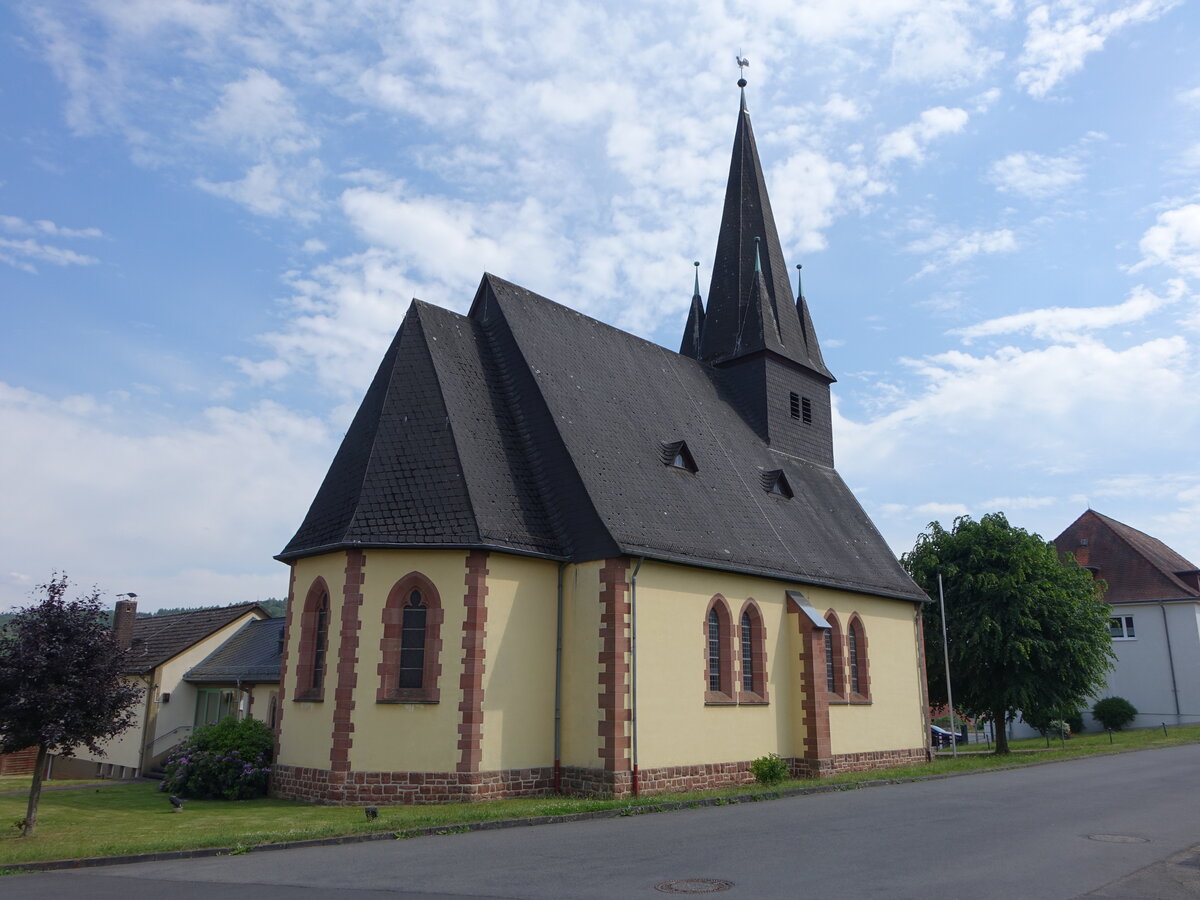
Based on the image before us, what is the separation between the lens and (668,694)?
18.3 metres

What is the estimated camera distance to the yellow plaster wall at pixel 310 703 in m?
16.8

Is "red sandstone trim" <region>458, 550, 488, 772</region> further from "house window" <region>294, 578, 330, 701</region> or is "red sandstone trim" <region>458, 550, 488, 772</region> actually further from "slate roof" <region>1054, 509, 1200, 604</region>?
"slate roof" <region>1054, 509, 1200, 604</region>

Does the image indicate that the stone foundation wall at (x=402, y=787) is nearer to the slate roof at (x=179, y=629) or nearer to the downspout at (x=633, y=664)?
the downspout at (x=633, y=664)

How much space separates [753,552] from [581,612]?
5178mm

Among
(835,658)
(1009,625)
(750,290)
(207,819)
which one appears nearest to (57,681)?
(207,819)

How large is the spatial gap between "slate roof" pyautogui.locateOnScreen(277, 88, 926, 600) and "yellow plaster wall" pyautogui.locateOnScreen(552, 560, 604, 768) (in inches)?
23.4

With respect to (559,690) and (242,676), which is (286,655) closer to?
(559,690)

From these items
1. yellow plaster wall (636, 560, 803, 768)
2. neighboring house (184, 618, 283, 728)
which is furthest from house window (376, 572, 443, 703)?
neighboring house (184, 618, 283, 728)

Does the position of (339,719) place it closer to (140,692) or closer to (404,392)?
(140,692)

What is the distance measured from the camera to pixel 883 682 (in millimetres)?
25234

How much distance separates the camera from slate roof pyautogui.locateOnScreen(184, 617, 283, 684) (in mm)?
28078

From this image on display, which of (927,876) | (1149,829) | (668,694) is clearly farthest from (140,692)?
(1149,829)

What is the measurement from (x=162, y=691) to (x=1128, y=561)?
149ft

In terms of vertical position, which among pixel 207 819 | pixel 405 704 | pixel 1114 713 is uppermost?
pixel 405 704
